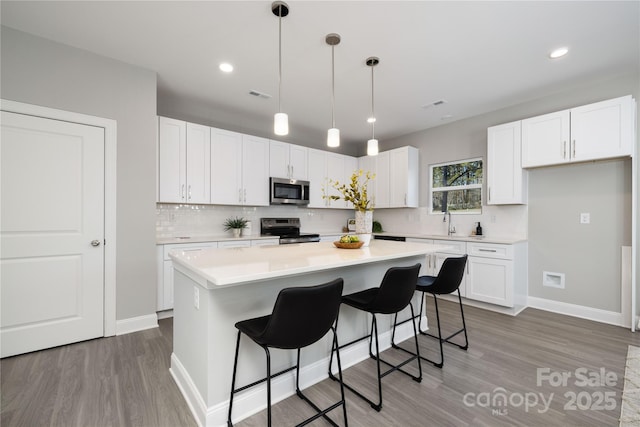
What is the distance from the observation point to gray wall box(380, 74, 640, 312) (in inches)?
124

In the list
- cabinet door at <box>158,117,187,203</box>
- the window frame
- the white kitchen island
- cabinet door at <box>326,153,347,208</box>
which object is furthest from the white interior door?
the window frame

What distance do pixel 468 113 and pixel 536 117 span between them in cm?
92

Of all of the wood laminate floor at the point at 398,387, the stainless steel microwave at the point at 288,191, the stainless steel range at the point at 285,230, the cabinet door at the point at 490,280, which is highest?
the stainless steel microwave at the point at 288,191

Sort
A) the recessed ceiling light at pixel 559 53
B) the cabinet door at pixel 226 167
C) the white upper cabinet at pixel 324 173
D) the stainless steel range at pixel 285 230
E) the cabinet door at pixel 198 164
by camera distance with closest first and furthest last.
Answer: the recessed ceiling light at pixel 559 53 → the cabinet door at pixel 198 164 → the cabinet door at pixel 226 167 → the stainless steel range at pixel 285 230 → the white upper cabinet at pixel 324 173

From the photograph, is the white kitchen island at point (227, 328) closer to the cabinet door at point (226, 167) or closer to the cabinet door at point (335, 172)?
the cabinet door at point (226, 167)

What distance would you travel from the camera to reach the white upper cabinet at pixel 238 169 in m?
3.91

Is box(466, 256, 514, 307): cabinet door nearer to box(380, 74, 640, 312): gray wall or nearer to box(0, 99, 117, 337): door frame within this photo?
box(380, 74, 640, 312): gray wall

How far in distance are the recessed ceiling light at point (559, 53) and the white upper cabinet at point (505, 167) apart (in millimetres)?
1062

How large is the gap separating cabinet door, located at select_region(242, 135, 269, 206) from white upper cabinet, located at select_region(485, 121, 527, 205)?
10.9 ft

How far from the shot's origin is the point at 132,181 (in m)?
2.91

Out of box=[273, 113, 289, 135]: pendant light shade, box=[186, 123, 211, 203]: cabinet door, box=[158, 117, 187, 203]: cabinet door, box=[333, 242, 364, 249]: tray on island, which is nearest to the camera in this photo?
box=[273, 113, 289, 135]: pendant light shade

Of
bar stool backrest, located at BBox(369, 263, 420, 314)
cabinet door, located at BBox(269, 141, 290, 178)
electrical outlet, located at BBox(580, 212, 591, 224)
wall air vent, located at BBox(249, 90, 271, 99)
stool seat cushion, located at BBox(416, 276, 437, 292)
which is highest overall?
wall air vent, located at BBox(249, 90, 271, 99)

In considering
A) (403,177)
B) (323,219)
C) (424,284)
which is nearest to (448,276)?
(424,284)

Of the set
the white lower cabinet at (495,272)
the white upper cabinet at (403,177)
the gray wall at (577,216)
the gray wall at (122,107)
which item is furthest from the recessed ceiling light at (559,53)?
the gray wall at (122,107)
